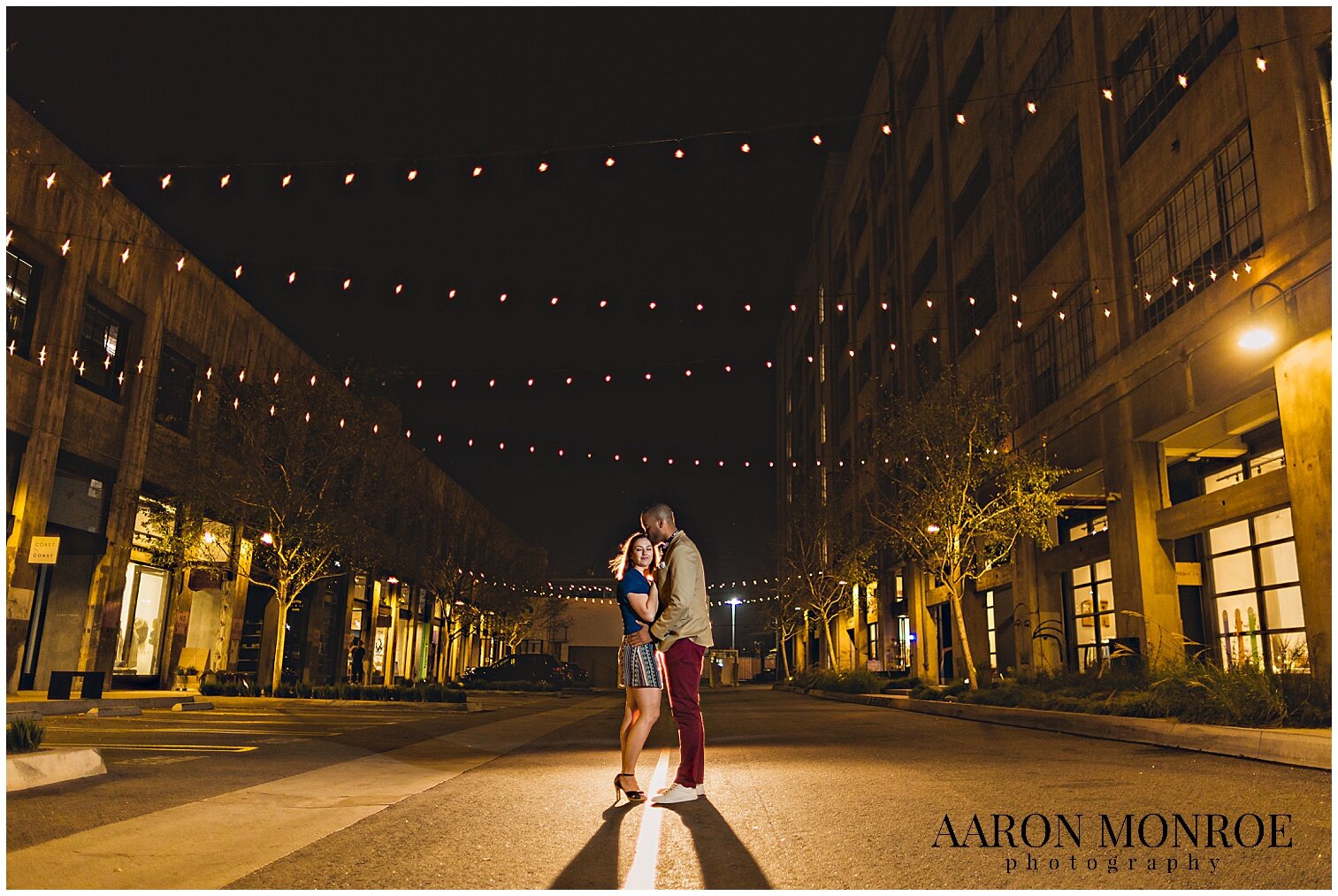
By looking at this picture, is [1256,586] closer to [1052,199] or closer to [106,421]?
[1052,199]

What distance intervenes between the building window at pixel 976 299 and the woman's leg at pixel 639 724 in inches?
961

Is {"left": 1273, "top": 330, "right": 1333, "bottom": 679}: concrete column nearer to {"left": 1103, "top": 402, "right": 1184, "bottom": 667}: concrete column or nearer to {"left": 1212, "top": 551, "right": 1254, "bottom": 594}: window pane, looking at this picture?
{"left": 1212, "top": 551, "right": 1254, "bottom": 594}: window pane

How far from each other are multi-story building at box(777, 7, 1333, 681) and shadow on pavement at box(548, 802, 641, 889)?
9.49 meters

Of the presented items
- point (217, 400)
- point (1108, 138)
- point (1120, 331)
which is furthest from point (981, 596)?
point (217, 400)

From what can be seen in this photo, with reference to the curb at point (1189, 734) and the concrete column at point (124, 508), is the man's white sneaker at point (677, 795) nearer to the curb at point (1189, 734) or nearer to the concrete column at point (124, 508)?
the curb at point (1189, 734)

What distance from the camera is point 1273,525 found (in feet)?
55.2

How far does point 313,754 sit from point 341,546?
1655 cm

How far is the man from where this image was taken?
5.69 metres

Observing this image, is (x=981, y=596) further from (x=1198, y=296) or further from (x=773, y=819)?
(x=773, y=819)

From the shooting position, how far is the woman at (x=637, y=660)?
579 cm

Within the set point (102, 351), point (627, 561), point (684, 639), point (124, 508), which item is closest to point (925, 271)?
point (102, 351)

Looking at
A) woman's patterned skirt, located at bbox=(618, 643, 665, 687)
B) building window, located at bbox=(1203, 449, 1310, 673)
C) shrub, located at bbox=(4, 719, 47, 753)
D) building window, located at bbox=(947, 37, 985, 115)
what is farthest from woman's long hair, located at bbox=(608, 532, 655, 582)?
building window, located at bbox=(947, 37, 985, 115)

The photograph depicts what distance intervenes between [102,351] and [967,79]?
2692 centimetres

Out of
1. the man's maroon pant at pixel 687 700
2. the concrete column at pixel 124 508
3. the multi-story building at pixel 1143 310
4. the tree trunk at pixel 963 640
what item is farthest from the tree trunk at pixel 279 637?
the man's maroon pant at pixel 687 700
